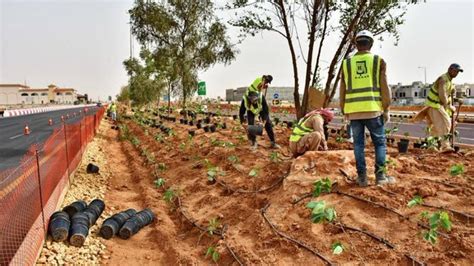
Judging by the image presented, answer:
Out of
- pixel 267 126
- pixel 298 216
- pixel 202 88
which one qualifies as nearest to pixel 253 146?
pixel 267 126

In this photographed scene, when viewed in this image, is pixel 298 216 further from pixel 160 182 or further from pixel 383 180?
pixel 160 182

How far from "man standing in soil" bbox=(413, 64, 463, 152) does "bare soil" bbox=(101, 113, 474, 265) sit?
0.56m

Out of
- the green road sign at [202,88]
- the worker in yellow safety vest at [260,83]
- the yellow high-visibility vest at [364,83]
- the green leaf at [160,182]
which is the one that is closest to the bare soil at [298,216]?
the green leaf at [160,182]

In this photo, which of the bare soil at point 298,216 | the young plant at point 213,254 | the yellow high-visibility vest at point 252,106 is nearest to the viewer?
the bare soil at point 298,216

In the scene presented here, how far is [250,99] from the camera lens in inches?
303

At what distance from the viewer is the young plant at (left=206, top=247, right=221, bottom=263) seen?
368 centimetres

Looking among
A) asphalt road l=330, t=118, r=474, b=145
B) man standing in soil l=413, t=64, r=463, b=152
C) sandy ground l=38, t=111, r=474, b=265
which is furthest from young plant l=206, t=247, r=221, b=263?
asphalt road l=330, t=118, r=474, b=145

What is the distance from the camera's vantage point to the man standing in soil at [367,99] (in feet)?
13.6

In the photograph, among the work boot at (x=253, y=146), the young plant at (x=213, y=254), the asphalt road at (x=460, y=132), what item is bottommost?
the young plant at (x=213, y=254)

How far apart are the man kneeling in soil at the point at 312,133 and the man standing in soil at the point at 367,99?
128cm

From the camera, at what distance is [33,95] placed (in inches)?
4803

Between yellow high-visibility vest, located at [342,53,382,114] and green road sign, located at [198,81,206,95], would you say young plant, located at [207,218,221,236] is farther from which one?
green road sign, located at [198,81,206,95]

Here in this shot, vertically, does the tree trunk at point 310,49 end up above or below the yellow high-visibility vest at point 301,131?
above

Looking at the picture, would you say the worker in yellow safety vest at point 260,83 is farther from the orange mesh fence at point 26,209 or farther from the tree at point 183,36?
the tree at point 183,36
